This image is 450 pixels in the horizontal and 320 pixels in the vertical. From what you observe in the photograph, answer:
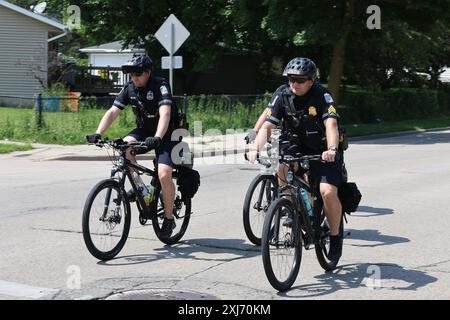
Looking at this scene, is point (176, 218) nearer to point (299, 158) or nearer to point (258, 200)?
point (258, 200)

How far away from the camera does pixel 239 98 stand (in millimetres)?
24094

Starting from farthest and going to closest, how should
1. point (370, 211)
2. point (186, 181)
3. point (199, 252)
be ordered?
1. point (370, 211)
2. point (186, 181)
3. point (199, 252)

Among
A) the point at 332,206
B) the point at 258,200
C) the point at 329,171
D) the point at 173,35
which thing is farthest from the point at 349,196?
the point at 173,35

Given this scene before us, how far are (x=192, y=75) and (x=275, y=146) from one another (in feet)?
93.5

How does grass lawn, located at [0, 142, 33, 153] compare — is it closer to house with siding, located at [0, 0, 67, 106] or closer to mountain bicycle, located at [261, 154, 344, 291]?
mountain bicycle, located at [261, 154, 344, 291]

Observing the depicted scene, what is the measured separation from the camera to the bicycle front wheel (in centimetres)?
690

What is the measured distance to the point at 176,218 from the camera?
25.8 feet

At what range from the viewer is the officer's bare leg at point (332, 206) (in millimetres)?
6441

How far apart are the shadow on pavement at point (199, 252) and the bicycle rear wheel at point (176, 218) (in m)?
0.08

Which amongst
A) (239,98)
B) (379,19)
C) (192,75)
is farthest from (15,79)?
(379,19)

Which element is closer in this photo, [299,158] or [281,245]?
[281,245]

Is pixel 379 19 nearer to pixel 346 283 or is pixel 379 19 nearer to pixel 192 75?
pixel 192 75

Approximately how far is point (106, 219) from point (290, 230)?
1886mm

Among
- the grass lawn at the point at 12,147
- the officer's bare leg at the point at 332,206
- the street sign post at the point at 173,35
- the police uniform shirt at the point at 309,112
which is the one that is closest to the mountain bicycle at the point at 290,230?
the officer's bare leg at the point at 332,206
